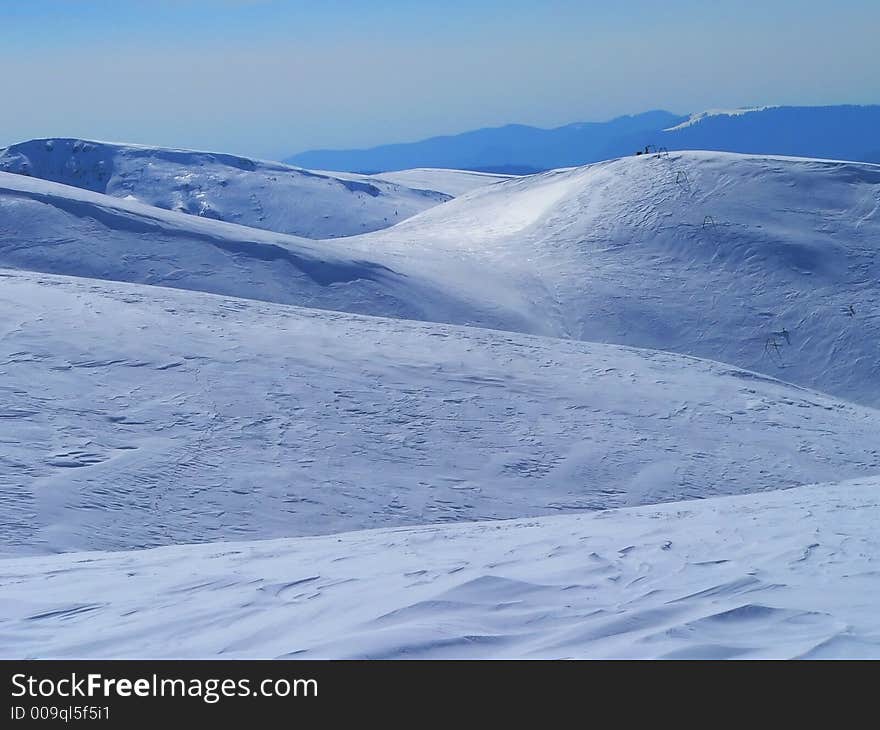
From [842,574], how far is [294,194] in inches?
2004

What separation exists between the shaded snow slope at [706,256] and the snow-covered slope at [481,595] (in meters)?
11.4

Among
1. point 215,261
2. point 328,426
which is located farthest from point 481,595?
point 215,261

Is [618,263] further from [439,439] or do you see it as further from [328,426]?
[328,426]

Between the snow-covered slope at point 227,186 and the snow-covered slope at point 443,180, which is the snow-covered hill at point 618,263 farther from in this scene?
the snow-covered slope at point 443,180

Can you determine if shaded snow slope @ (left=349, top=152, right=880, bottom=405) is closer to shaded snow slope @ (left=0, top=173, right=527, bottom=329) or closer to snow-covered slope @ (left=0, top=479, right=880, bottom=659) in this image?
shaded snow slope @ (left=0, top=173, right=527, bottom=329)

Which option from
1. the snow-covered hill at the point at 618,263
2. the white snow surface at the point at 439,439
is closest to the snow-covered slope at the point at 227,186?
the snow-covered hill at the point at 618,263

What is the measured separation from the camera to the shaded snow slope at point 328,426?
8.15m

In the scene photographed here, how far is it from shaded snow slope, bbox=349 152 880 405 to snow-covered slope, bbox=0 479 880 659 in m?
11.4

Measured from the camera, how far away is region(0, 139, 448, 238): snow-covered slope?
49.7 metres

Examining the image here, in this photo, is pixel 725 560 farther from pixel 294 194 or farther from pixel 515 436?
pixel 294 194

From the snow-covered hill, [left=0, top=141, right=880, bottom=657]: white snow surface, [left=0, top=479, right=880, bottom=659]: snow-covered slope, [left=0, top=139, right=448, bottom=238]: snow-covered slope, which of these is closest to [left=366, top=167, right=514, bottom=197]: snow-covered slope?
[left=0, top=139, right=448, bottom=238]: snow-covered slope

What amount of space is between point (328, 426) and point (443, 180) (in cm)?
6746

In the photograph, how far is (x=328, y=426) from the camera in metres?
10.1

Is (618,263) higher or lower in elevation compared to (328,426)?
higher
